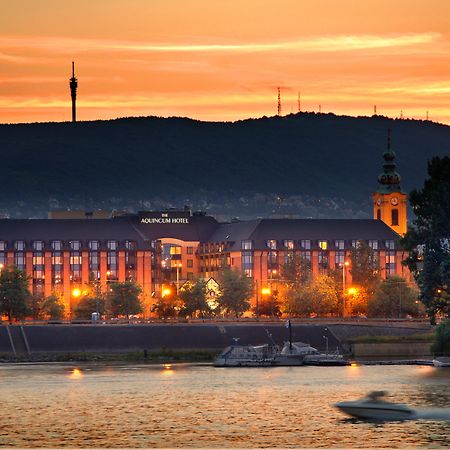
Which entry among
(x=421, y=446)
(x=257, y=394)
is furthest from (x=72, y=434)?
(x=257, y=394)

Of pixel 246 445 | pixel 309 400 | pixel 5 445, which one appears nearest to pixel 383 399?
pixel 309 400

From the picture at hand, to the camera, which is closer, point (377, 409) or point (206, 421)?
point (377, 409)

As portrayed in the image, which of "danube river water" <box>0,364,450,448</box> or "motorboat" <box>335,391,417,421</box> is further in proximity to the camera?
"motorboat" <box>335,391,417,421</box>

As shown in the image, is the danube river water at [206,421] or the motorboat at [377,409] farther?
the motorboat at [377,409]

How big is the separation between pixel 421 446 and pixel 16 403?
189 feet

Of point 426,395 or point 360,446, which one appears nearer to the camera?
point 360,446

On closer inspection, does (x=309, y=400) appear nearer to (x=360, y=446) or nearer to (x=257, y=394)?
(x=257, y=394)

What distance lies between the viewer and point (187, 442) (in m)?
147

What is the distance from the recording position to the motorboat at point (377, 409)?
161m

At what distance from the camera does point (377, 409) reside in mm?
163125

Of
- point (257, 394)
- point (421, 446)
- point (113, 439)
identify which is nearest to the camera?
point (421, 446)

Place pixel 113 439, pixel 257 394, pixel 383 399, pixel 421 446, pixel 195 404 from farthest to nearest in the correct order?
pixel 257 394 → pixel 195 404 → pixel 383 399 → pixel 113 439 → pixel 421 446

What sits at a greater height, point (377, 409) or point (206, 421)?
point (377, 409)

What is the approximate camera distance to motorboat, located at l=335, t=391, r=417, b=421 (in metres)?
161
